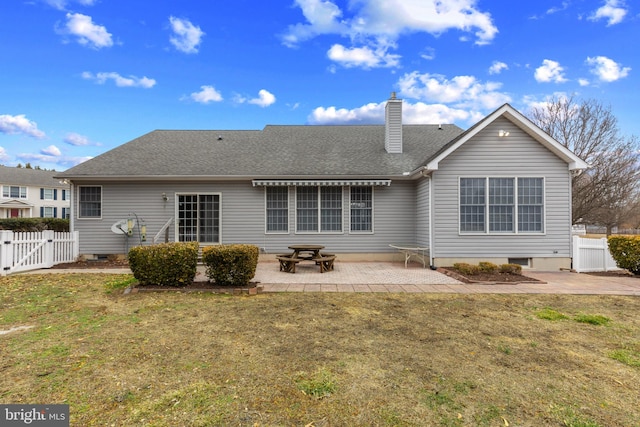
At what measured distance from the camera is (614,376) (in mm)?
3447

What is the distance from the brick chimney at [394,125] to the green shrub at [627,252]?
8.54 metres

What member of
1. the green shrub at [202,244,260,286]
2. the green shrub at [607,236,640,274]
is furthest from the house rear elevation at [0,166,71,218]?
the green shrub at [607,236,640,274]

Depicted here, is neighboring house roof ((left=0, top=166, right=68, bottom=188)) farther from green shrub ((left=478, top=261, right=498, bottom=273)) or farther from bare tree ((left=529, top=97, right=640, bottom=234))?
bare tree ((left=529, top=97, right=640, bottom=234))

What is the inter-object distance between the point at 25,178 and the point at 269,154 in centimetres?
4334

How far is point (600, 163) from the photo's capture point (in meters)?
19.9

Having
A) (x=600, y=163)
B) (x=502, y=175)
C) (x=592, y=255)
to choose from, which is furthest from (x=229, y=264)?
(x=600, y=163)

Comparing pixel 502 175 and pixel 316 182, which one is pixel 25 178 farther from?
pixel 502 175

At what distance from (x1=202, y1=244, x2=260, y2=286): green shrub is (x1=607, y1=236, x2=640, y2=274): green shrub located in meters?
12.3

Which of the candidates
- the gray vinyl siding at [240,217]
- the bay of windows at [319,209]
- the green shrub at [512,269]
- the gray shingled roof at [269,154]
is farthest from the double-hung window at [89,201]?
the green shrub at [512,269]

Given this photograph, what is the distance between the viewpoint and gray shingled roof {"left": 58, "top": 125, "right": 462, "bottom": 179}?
481 inches

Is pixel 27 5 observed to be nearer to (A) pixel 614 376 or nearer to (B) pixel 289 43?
(B) pixel 289 43

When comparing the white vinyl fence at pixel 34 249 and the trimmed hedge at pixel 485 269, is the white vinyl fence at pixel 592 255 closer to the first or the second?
the trimmed hedge at pixel 485 269

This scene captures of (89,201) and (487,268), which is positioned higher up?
(89,201)

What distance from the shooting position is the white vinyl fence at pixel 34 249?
30.6 feet
